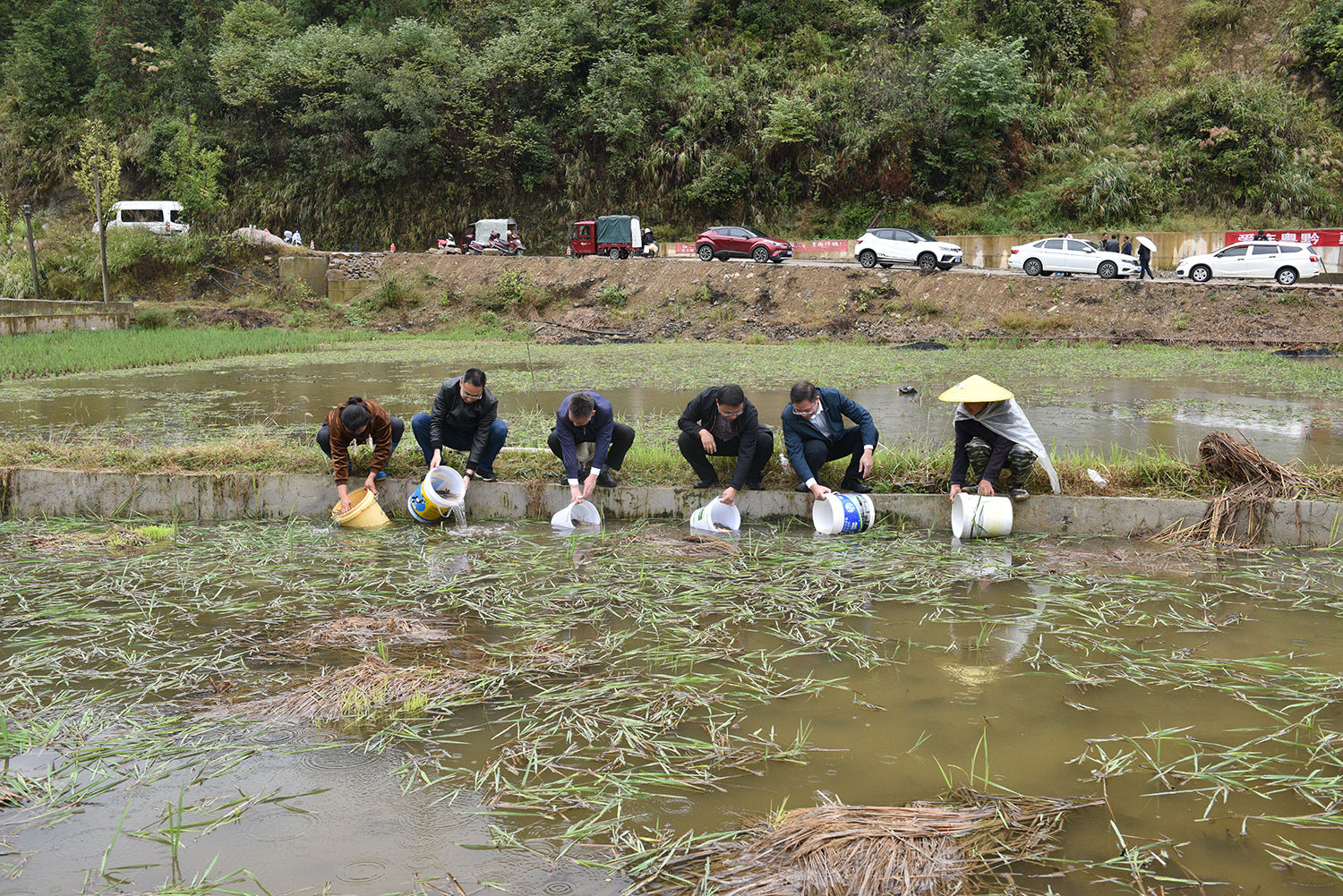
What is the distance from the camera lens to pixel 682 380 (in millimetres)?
14914

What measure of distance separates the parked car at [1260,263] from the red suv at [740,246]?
34.0ft

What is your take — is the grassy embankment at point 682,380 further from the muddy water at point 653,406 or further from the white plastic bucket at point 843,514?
the white plastic bucket at point 843,514

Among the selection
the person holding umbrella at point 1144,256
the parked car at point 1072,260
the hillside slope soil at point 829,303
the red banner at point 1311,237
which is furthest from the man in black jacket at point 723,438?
the red banner at point 1311,237

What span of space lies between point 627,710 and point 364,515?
3.58 meters

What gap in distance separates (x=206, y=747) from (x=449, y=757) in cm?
91

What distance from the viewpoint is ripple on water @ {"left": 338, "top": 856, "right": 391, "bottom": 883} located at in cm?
277

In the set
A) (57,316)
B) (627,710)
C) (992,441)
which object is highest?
(57,316)

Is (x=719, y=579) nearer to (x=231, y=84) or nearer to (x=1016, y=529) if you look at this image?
(x=1016, y=529)

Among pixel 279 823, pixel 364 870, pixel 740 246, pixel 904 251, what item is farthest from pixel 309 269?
pixel 364 870

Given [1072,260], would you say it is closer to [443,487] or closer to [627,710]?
[443,487]

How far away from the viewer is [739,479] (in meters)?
6.55

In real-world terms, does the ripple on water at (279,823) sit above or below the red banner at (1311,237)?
below

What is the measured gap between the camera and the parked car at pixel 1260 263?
20844 mm

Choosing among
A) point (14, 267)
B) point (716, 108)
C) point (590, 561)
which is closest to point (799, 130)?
point (716, 108)
